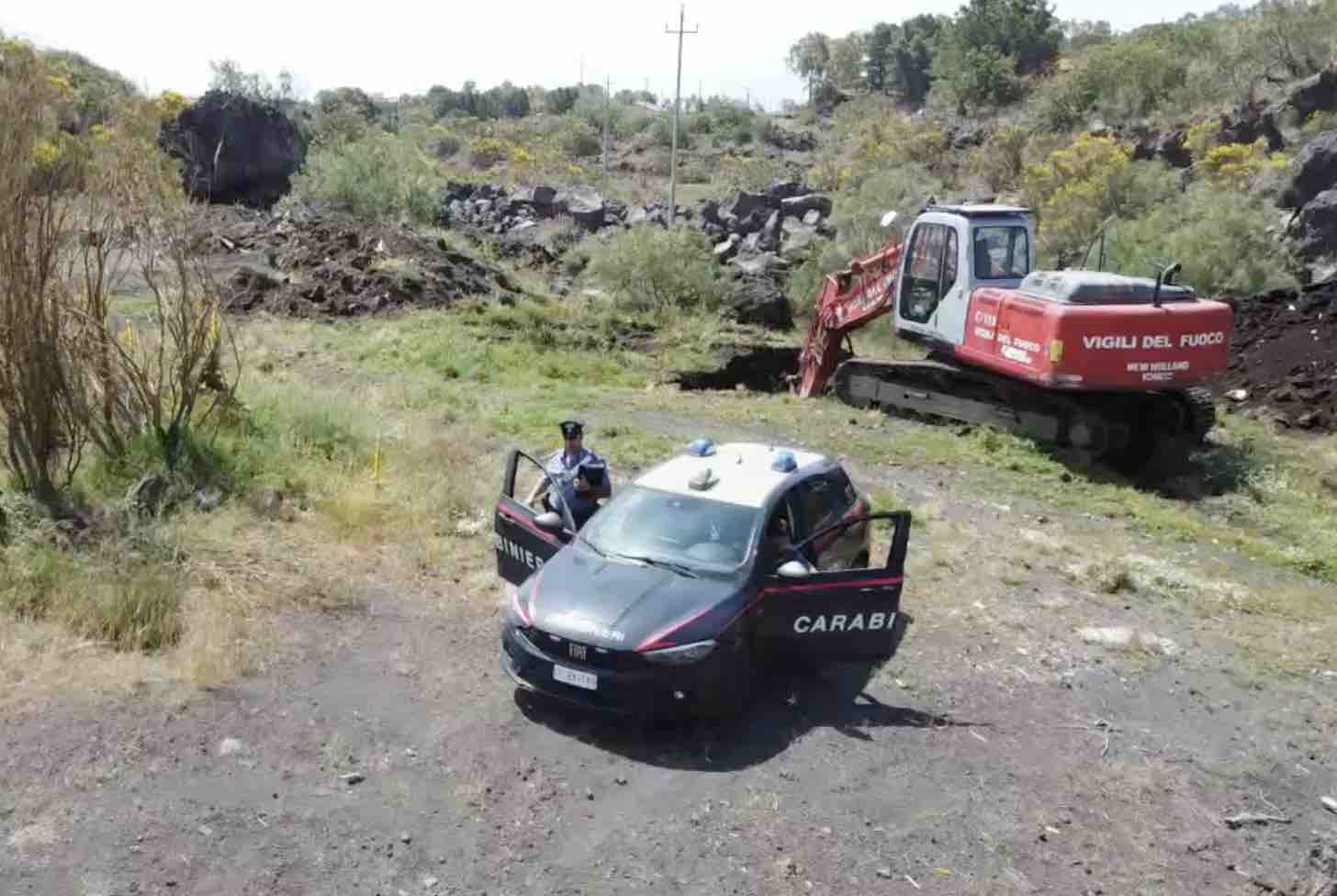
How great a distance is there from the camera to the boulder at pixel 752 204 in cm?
4022

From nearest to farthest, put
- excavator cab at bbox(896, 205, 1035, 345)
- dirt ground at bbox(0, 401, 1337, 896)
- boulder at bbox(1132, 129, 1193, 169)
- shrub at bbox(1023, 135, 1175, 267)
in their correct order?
dirt ground at bbox(0, 401, 1337, 896) → excavator cab at bbox(896, 205, 1035, 345) → shrub at bbox(1023, 135, 1175, 267) → boulder at bbox(1132, 129, 1193, 169)

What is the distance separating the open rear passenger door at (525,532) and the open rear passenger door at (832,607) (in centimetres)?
171

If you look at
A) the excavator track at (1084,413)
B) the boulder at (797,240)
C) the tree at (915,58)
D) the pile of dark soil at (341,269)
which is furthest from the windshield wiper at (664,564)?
the tree at (915,58)

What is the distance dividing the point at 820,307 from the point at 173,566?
1259cm

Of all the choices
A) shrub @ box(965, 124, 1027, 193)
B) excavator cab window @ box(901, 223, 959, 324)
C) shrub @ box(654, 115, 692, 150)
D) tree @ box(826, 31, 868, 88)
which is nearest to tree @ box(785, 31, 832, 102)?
tree @ box(826, 31, 868, 88)

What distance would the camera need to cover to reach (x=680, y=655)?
24.0 feet

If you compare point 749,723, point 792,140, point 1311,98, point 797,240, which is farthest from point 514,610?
point 792,140

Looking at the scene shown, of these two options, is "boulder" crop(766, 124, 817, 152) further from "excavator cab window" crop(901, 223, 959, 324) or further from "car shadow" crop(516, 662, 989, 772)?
"car shadow" crop(516, 662, 989, 772)

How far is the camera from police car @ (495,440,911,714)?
7.39 meters

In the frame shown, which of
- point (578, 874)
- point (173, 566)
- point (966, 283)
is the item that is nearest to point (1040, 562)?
point (966, 283)

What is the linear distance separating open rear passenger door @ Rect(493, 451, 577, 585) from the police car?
0.01m

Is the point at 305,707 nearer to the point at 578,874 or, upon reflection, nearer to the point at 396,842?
the point at 396,842

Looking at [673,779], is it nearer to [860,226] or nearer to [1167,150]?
[860,226]

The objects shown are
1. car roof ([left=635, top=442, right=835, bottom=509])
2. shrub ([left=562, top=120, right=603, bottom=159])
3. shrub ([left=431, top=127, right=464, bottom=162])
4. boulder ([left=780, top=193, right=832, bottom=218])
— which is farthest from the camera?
shrub ([left=431, top=127, right=464, bottom=162])
